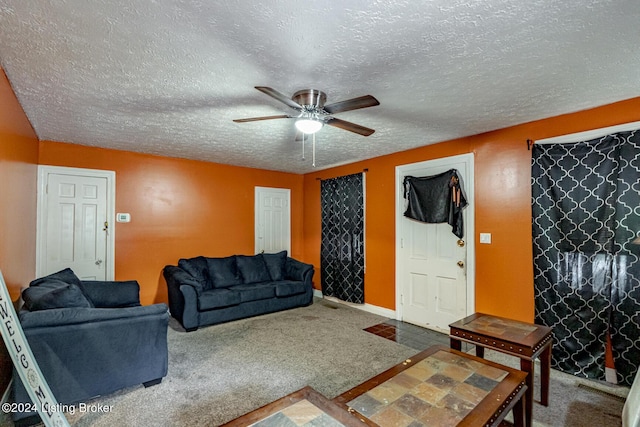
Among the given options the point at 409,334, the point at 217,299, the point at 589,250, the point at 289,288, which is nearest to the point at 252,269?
the point at 289,288

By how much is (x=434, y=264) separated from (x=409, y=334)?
0.95 meters

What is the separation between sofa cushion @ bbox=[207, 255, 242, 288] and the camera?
14.8ft

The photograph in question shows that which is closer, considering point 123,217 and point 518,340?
point 518,340

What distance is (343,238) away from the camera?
202 inches

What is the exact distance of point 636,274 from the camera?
2.41 meters

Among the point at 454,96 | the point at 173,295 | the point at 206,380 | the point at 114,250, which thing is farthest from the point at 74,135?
the point at 454,96

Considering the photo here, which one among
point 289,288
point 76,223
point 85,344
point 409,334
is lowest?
point 409,334

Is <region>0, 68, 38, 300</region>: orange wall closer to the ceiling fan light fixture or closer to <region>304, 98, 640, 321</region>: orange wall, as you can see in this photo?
the ceiling fan light fixture

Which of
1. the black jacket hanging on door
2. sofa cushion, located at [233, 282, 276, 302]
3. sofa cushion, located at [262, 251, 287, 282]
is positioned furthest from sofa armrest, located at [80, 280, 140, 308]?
the black jacket hanging on door

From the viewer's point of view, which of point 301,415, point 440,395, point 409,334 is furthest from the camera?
point 409,334

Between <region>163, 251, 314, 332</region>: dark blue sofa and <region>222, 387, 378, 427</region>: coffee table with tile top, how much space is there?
2.77m

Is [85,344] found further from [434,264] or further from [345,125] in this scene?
[434,264]

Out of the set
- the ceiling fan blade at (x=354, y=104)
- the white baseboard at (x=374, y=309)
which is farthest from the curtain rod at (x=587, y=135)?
the white baseboard at (x=374, y=309)

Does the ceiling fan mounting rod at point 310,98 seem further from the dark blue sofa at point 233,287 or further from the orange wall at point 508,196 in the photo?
the dark blue sofa at point 233,287
